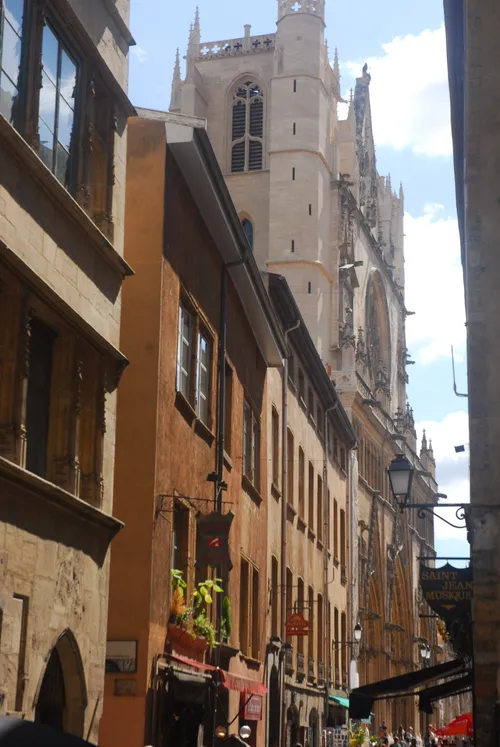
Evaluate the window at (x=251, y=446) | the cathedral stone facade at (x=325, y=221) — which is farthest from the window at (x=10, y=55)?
the cathedral stone facade at (x=325, y=221)

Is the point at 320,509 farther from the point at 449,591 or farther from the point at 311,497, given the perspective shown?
the point at 449,591

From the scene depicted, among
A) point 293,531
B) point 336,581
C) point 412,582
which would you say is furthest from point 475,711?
point 412,582

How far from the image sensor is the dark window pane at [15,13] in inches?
459

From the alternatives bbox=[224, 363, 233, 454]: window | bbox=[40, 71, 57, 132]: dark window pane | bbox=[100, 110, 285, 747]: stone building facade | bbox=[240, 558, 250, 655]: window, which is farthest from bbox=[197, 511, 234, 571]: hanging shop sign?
bbox=[40, 71, 57, 132]: dark window pane

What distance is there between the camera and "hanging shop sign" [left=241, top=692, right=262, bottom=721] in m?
21.7

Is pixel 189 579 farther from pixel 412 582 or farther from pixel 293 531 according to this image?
pixel 412 582

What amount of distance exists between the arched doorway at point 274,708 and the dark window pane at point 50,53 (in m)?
17.0

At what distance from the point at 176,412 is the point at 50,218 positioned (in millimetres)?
5571

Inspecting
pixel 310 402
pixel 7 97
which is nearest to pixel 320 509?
pixel 310 402

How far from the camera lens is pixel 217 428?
20594 millimetres

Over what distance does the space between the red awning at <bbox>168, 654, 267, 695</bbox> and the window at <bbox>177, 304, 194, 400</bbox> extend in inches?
147

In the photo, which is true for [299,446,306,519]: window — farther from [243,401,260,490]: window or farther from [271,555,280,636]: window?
[243,401,260,490]: window

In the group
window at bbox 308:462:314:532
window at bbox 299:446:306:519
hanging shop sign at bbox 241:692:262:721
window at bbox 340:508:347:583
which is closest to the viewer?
hanging shop sign at bbox 241:692:262:721

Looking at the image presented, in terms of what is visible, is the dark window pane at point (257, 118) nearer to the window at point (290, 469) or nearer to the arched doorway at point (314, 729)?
the window at point (290, 469)
